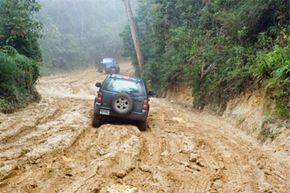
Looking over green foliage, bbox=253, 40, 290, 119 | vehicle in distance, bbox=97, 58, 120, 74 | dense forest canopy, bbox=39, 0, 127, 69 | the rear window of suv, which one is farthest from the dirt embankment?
dense forest canopy, bbox=39, 0, 127, 69

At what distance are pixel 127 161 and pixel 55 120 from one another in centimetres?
482

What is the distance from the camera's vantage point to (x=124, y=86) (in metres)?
11.3

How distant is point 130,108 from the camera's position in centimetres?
1060

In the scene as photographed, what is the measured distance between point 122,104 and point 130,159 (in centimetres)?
357

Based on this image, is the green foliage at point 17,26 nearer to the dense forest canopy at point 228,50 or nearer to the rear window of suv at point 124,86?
the rear window of suv at point 124,86

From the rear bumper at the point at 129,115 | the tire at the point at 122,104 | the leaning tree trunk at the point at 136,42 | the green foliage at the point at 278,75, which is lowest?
the rear bumper at the point at 129,115

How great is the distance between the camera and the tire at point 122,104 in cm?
1057

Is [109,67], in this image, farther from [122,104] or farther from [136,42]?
[122,104]

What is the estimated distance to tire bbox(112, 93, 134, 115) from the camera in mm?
10570

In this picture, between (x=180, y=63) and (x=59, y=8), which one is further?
(x=59, y=8)

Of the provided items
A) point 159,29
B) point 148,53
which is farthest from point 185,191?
point 148,53

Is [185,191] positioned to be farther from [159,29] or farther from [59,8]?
[59,8]

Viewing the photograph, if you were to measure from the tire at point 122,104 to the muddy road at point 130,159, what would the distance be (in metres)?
0.54

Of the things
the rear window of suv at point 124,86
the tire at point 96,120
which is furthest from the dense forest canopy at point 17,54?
the rear window of suv at point 124,86
